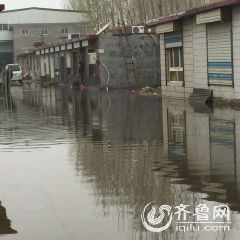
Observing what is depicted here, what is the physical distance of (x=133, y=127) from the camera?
54.0ft

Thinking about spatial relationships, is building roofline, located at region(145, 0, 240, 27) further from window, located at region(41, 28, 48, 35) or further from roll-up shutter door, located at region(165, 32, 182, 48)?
window, located at region(41, 28, 48, 35)

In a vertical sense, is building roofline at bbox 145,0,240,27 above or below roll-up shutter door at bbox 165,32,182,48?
above

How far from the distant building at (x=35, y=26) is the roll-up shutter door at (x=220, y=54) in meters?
58.9

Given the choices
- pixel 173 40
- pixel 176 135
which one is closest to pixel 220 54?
pixel 173 40

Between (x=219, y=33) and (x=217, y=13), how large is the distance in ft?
3.43

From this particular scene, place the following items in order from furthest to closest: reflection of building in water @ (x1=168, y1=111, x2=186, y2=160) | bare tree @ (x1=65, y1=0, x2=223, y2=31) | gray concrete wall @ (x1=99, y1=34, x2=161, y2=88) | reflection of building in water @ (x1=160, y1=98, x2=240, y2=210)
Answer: bare tree @ (x1=65, y1=0, x2=223, y2=31) → gray concrete wall @ (x1=99, y1=34, x2=161, y2=88) → reflection of building in water @ (x1=168, y1=111, x2=186, y2=160) → reflection of building in water @ (x1=160, y1=98, x2=240, y2=210)

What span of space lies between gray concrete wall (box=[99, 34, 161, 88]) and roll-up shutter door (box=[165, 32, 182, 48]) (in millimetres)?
11103

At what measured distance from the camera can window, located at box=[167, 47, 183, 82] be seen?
27.4 m

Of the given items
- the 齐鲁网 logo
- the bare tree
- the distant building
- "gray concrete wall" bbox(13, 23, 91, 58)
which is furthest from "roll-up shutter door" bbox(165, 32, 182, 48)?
"gray concrete wall" bbox(13, 23, 91, 58)

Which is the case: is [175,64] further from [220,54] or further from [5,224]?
[5,224]

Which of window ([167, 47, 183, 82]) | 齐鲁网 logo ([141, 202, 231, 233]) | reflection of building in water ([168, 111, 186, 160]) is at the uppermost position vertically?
window ([167, 47, 183, 82])

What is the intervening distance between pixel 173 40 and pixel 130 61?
12.3 metres

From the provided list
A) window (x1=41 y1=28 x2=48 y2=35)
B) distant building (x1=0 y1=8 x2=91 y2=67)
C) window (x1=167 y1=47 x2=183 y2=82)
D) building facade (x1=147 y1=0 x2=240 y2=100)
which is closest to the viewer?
building facade (x1=147 y1=0 x2=240 y2=100)

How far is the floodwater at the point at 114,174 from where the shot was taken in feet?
21.7
